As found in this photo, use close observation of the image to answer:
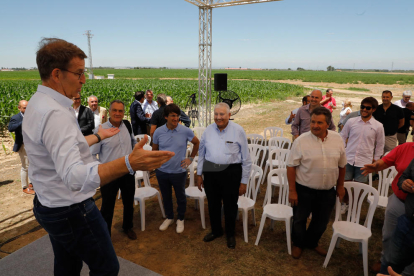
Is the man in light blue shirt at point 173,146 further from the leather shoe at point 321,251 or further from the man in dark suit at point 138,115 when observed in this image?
the man in dark suit at point 138,115

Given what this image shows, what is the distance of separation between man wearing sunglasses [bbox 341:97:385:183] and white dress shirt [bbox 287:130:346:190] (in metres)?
1.11

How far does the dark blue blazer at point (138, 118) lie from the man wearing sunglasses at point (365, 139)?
4326mm

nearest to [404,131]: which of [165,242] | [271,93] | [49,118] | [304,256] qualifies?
[304,256]

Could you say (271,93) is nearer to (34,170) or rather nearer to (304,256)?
(304,256)

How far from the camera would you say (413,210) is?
6.30 feet

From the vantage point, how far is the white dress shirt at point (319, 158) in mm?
2689

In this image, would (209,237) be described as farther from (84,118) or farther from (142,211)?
(84,118)

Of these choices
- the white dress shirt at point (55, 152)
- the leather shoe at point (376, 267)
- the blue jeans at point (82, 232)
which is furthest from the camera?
the leather shoe at point (376, 267)

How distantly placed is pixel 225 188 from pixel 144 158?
211 cm

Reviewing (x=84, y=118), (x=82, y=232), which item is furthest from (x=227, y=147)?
(x=84, y=118)

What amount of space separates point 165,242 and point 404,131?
564 cm

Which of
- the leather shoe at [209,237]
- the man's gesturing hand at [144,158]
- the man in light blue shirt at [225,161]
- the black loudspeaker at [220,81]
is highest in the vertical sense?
the black loudspeaker at [220,81]

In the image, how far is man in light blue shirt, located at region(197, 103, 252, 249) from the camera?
9.84 ft

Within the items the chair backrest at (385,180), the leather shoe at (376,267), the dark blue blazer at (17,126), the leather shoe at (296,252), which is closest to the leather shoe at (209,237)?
the leather shoe at (296,252)
